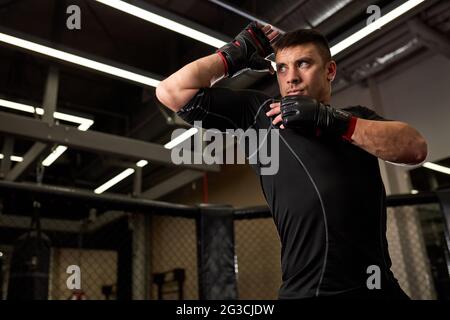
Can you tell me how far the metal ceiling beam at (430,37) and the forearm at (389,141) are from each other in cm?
266

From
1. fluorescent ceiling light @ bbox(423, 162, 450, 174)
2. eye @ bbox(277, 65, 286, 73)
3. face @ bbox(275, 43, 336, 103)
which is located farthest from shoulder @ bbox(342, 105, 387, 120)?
fluorescent ceiling light @ bbox(423, 162, 450, 174)

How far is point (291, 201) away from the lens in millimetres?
1101

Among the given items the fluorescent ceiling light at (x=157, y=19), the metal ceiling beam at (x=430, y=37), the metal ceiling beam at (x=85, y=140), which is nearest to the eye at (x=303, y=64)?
the fluorescent ceiling light at (x=157, y=19)

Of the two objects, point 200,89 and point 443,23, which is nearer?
point 200,89

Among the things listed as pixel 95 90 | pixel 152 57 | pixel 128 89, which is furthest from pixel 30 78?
pixel 152 57

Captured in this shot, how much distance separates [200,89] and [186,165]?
2.83 meters

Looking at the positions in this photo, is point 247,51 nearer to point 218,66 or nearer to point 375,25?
point 218,66

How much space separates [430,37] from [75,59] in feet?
8.99

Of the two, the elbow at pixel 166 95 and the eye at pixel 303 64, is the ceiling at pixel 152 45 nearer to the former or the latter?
the elbow at pixel 166 95

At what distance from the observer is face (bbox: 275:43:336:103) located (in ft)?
4.05

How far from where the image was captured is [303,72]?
4.08ft

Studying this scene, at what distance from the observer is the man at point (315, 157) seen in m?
1.03
